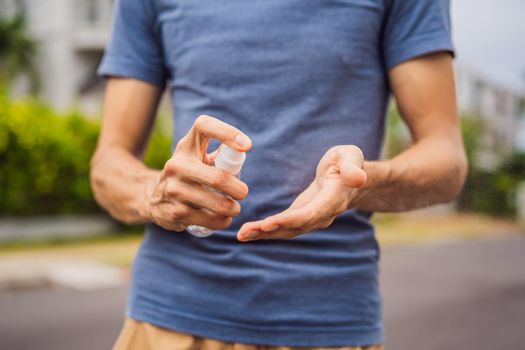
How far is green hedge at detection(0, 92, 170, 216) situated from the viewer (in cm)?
1071

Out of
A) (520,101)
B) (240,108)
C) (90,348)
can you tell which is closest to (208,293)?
(240,108)

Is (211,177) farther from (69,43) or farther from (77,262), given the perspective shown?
(69,43)

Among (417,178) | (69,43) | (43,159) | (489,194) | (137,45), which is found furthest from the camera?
(489,194)

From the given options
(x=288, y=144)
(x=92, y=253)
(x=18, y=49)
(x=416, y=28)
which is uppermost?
(x=416, y=28)

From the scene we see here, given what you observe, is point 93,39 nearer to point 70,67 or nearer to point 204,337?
point 70,67

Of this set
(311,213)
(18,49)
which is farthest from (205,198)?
(18,49)

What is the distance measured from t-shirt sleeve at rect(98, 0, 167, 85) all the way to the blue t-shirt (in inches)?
6.8

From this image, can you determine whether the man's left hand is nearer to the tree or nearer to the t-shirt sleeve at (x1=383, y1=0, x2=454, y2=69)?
the t-shirt sleeve at (x1=383, y1=0, x2=454, y2=69)

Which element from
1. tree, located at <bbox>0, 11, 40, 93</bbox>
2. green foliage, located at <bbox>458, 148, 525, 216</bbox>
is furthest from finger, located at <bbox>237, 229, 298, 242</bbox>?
green foliage, located at <bbox>458, 148, 525, 216</bbox>

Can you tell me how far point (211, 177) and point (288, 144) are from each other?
0.48 metres

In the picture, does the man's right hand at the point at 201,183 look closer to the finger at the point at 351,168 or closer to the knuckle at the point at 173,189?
the knuckle at the point at 173,189

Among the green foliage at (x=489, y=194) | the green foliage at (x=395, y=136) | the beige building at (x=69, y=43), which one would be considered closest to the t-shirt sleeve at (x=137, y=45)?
the green foliage at (x=395, y=136)

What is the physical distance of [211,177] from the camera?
97 centimetres

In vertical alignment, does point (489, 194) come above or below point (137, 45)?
below
